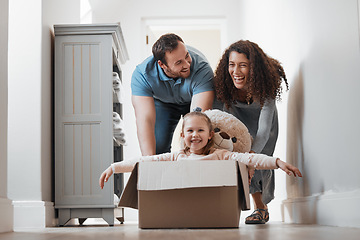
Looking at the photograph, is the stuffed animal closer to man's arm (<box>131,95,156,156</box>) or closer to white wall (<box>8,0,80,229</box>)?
man's arm (<box>131,95,156,156</box>)

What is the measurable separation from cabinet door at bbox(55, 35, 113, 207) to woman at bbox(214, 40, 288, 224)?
623mm

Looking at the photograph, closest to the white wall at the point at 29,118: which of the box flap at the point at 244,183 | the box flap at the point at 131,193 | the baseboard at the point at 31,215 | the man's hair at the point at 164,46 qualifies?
the baseboard at the point at 31,215

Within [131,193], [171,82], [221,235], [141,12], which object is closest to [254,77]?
[171,82]

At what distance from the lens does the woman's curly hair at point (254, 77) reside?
232 centimetres

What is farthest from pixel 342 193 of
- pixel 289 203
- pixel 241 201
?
pixel 289 203

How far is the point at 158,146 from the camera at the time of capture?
284cm

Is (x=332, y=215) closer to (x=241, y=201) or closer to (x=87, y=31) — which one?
(x=241, y=201)

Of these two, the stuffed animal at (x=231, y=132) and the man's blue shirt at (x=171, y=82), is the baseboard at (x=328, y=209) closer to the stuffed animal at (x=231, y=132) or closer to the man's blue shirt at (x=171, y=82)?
the stuffed animal at (x=231, y=132)

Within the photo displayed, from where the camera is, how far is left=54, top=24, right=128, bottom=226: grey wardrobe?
2664 millimetres

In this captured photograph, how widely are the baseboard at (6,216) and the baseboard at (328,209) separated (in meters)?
1.16

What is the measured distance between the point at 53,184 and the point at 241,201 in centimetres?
120

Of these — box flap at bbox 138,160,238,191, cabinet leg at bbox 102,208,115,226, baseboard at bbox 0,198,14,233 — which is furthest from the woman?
baseboard at bbox 0,198,14,233

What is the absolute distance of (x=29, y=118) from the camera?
2.57 m

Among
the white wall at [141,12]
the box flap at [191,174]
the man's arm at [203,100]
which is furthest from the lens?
the white wall at [141,12]
